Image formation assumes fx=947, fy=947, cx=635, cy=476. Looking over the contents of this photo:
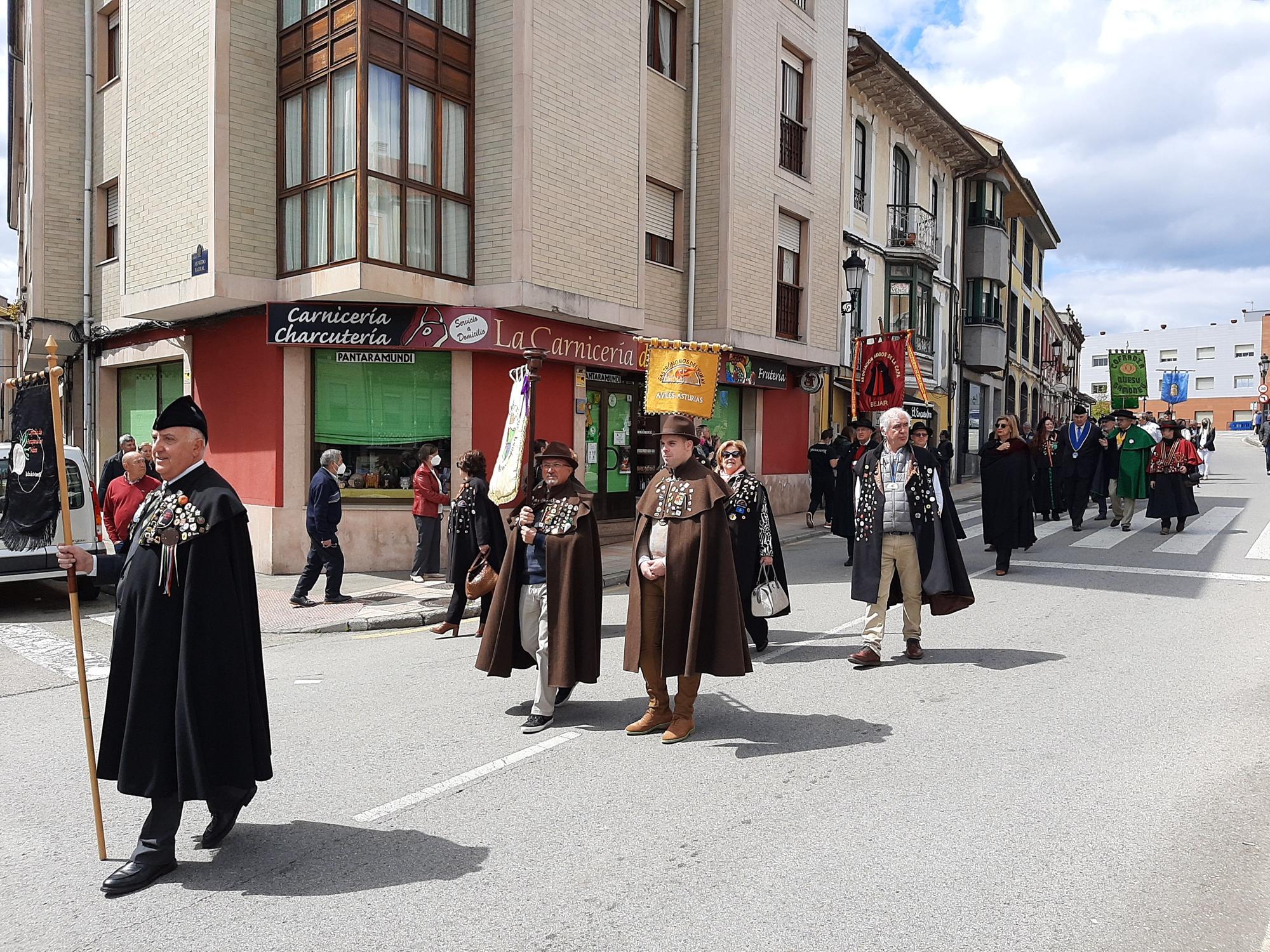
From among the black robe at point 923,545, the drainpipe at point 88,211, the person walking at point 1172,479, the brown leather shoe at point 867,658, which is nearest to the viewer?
the brown leather shoe at point 867,658

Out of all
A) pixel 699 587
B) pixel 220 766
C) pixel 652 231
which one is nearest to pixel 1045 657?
pixel 699 587

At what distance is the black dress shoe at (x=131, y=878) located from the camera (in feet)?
11.8

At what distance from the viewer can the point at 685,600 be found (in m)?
5.45

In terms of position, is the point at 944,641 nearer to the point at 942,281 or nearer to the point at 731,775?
the point at 731,775

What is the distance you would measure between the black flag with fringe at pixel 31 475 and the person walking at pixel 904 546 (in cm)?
531

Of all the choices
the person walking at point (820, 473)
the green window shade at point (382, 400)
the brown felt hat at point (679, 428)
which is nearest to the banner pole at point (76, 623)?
the brown felt hat at point (679, 428)

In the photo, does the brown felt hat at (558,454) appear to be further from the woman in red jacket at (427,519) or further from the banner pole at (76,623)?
the woman in red jacket at (427,519)

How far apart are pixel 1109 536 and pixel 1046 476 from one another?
76.9 inches

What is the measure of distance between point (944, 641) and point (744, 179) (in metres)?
12.2

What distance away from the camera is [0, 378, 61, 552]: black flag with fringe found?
471 centimetres

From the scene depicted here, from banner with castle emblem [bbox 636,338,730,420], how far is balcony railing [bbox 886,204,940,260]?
16.7 meters

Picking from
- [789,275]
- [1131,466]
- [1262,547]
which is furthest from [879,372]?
[1262,547]

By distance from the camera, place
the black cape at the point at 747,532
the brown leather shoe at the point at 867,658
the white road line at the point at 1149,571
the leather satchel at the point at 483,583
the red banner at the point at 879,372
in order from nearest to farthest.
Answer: the leather satchel at the point at 483,583, the brown leather shoe at the point at 867,658, the black cape at the point at 747,532, the white road line at the point at 1149,571, the red banner at the point at 879,372

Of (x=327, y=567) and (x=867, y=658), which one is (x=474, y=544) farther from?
(x=867, y=658)
